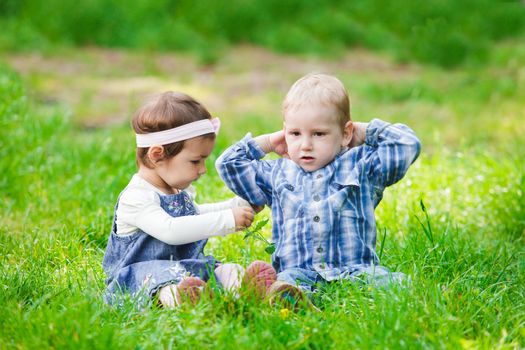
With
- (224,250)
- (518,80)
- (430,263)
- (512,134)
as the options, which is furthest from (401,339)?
(518,80)

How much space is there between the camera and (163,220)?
3127 millimetres

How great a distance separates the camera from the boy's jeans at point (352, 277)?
119 inches

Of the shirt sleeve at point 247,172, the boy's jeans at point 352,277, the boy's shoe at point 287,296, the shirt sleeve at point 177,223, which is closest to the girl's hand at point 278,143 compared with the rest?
the shirt sleeve at point 247,172

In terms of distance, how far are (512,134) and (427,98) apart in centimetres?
174

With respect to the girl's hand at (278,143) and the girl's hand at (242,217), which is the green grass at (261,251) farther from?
the girl's hand at (278,143)

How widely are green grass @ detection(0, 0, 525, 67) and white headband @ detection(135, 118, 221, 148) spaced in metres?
7.25

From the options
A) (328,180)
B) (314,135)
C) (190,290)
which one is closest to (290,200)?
(328,180)

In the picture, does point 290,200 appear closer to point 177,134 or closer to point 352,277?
point 352,277

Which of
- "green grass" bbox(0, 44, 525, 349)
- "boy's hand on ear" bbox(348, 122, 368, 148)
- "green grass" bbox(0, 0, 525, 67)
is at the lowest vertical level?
"green grass" bbox(0, 44, 525, 349)

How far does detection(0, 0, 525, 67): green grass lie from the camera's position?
10.5m

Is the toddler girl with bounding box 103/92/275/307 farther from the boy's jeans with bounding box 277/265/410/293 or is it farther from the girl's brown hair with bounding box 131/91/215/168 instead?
the boy's jeans with bounding box 277/265/410/293

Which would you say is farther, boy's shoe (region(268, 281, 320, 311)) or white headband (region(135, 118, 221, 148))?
white headband (region(135, 118, 221, 148))

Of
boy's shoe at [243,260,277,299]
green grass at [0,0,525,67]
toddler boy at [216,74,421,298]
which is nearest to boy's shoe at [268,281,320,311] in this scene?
boy's shoe at [243,260,277,299]

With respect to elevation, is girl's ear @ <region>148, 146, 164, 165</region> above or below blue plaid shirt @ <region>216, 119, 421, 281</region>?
above
